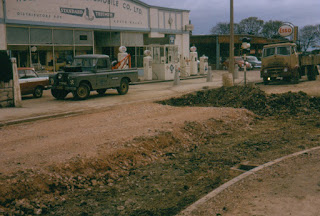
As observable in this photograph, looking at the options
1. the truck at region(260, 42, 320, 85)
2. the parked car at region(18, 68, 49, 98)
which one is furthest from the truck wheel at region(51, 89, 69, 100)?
the truck at region(260, 42, 320, 85)

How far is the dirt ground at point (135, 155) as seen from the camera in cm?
531

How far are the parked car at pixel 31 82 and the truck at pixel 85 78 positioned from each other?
119 cm

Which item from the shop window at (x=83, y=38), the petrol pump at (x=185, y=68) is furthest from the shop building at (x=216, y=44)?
the shop window at (x=83, y=38)

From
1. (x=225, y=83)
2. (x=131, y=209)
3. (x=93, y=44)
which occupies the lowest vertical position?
(x=131, y=209)

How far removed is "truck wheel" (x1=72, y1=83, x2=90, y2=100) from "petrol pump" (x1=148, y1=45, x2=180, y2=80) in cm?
1224

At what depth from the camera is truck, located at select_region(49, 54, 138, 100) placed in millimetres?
15617

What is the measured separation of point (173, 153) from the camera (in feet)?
26.0

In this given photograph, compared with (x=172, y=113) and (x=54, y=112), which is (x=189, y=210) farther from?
(x=54, y=112)

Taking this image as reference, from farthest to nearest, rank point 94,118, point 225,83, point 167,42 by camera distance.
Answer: point 167,42
point 225,83
point 94,118

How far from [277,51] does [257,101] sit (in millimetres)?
11007

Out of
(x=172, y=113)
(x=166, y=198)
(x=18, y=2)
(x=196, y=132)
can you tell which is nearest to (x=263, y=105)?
(x=172, y=113)

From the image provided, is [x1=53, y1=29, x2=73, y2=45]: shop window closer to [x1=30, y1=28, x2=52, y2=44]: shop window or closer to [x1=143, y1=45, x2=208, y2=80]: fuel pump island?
[x1=30, y1=28, x2=52, y2=44]: shop window

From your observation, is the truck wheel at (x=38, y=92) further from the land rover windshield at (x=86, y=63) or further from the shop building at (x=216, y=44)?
the shop building at (x=216, y=44)

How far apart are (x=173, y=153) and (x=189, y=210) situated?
3506mm
